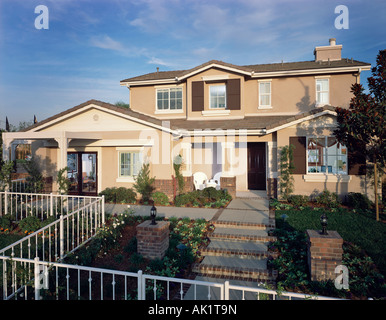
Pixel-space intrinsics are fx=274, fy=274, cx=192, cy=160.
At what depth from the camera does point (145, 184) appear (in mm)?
11906

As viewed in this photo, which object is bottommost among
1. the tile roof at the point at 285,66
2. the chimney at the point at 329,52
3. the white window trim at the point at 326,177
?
the white window trim at the point at 326,177

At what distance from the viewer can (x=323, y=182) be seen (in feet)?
38.0

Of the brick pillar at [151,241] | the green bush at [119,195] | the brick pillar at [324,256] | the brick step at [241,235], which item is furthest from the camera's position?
the green bush at [119,195]

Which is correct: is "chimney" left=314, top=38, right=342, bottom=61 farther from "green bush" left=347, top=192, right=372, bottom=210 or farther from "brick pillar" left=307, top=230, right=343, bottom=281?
"brick pillar" left=307, top=230, right=343, bottom=281

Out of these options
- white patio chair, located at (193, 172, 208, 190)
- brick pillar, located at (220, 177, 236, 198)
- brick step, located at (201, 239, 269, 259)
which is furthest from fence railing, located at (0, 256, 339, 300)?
white patio chair, located at (193, 172, 208, 190)

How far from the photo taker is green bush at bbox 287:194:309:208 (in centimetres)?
1102

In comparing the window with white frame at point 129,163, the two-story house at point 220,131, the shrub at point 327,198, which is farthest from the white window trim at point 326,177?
the window with white frame at point 129,163

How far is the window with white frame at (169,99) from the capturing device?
16.1 metres

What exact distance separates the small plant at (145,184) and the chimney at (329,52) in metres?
12.0

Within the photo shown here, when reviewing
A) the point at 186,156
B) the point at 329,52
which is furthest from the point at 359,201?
the point at 329,52

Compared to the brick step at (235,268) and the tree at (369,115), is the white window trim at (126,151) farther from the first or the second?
the tree at (369,115)

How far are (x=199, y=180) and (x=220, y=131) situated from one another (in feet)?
9.16

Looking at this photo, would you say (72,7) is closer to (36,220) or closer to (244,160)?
(36,220)

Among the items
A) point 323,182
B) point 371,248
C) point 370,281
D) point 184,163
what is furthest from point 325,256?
point 184,163
